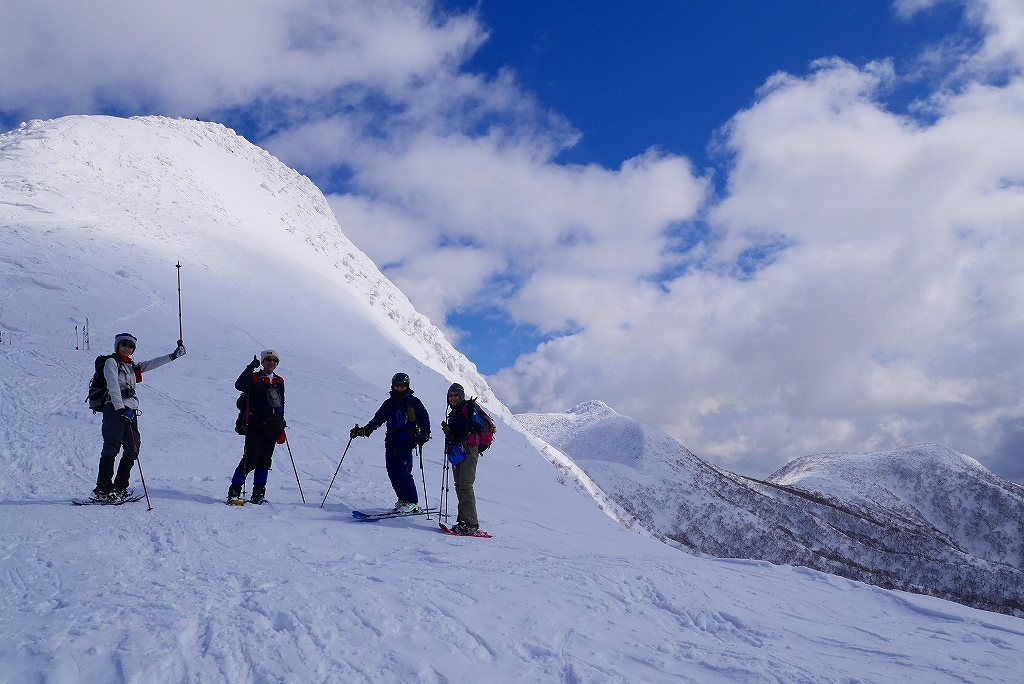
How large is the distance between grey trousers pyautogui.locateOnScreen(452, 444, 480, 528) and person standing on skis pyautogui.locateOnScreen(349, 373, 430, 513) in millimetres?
757

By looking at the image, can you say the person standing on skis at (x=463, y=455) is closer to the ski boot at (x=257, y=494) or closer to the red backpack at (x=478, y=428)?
the red backpack at (x=478, y=428)

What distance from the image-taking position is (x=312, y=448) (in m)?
13.9

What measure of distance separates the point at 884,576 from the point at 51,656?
117 meters

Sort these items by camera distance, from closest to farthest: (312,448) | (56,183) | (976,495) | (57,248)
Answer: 1. (312,448)
2. (57,248)
3. (56,183)
4. (976,495)

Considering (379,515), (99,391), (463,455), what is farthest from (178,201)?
(463,455)

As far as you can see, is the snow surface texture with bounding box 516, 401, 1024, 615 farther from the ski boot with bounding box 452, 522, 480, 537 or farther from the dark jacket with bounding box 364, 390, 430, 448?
the ski boot with bounding box 452, 522, 480, 537

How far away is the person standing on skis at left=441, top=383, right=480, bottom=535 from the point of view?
9.00 m

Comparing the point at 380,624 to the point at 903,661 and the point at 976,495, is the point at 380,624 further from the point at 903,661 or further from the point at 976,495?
the point at 976,495

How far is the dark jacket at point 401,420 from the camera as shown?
374 inches

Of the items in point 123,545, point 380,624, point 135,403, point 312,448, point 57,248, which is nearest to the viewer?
point 380,624

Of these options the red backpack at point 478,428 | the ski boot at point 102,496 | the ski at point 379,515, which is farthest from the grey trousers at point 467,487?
the ski boot at point 102,496

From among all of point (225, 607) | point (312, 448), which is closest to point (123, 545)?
point (225, 607)

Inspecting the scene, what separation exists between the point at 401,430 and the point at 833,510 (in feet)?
457

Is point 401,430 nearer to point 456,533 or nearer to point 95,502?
point 456,533
